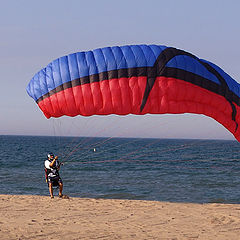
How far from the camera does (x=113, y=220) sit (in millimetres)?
10859

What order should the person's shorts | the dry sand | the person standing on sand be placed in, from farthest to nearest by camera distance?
the person's shorts, the person standing on sand, the dry sand

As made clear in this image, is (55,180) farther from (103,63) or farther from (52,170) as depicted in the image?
(103,63)

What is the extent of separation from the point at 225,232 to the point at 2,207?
23.4 ft

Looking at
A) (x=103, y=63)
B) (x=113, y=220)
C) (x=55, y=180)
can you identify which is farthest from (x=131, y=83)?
(x=55, y=180)

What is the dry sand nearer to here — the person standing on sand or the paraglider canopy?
the person standing on sand

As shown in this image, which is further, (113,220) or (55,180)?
(55,180)

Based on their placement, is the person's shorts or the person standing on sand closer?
the person standing on sand

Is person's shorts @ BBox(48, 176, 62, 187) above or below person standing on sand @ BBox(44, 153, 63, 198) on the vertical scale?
below

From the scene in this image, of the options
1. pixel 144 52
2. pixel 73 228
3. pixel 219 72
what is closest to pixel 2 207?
pixel 73 228

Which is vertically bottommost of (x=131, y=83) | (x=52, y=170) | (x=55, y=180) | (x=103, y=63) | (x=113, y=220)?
(x=113, y=220)

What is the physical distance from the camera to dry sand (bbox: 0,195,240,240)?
31.3 ft

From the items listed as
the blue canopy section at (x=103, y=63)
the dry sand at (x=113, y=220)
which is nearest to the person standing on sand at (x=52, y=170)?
the dry sand at (x=113, y=220)

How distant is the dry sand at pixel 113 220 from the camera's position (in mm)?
9547

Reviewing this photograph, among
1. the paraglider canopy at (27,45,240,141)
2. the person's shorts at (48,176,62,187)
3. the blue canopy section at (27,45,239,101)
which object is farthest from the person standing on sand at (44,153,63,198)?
the blue canopy section at (27,45,239,101)
